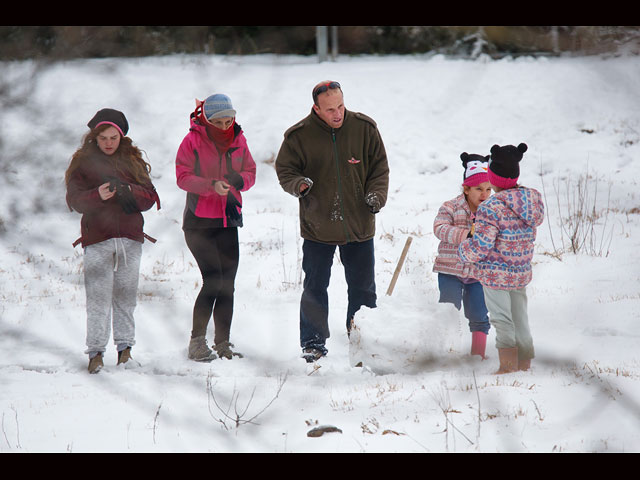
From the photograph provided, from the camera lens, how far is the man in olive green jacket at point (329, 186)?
4043 millimetres

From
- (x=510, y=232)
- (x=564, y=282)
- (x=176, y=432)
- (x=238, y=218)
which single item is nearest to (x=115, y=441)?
(x=176, y=432)

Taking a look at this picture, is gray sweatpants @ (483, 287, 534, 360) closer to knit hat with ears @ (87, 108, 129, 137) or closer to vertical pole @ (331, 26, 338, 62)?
knit hat with ears @ (87, 108, 129, 137)

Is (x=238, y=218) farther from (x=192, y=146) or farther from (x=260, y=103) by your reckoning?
(x=260, y=103)

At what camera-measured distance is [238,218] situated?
4.15 metres

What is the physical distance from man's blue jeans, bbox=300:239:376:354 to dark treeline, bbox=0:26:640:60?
123 inches

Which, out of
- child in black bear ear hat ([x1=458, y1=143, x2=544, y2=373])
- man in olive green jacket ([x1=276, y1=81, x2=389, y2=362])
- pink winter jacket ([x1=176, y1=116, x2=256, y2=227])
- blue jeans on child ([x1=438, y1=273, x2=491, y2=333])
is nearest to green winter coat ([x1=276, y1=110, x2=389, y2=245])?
man in olive green jacket ([x1=276, y1=81, x2=389, y2=362])

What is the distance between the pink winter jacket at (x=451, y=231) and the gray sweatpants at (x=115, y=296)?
6.45ft

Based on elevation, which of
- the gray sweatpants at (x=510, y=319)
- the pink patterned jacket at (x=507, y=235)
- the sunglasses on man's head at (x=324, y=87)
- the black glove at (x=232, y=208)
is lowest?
the gray sweatpants at (x=510, y=319)

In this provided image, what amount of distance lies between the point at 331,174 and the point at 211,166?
0.79m

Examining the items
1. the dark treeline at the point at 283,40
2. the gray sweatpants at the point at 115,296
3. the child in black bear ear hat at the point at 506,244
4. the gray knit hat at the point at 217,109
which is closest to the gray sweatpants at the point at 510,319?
the child in black bear ear hat at the point at 506,244

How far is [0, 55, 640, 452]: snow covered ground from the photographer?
3.16ft

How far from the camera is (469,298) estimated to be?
417 centimetres

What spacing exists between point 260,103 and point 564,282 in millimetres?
4786

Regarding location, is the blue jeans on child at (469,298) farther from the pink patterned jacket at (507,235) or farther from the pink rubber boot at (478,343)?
the pink patterned jacket at (507,235)
